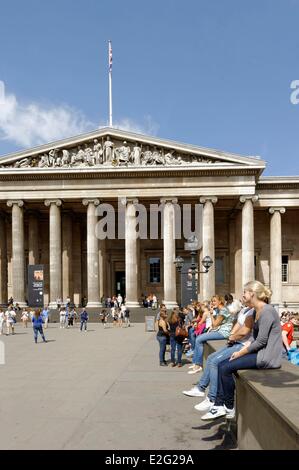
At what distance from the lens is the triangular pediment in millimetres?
41875

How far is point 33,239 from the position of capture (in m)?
47.6

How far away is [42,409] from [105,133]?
A: 3536 centimetres

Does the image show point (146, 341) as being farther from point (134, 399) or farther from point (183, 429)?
point (183, 429)

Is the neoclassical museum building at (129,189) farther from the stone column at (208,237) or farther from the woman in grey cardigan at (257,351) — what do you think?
the woman in grey cardigan at (257,351)

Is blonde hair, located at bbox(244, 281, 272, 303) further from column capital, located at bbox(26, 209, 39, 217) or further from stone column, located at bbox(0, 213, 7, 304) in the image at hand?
stone column, located at bbox(0, 213, 7, 304)

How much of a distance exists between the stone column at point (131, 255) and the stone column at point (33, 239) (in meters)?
10.9

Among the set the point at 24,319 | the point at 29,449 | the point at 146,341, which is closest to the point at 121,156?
the point at 24,319

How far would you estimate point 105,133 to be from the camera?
42.3 metres

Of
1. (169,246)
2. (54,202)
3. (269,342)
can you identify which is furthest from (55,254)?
(269,342)

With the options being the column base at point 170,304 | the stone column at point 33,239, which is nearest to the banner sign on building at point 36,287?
the column base at point 170,304

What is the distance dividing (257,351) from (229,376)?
58 cm

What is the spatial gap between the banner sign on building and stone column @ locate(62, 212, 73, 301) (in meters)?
12.9

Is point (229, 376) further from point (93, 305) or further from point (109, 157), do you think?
point (109, 157)

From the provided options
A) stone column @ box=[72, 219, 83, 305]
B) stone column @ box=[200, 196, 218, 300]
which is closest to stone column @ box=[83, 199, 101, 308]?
stone column @ box=[72, 219, 83, 305]
